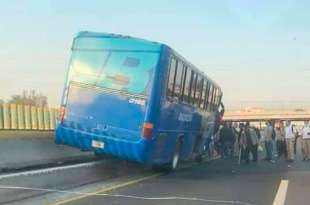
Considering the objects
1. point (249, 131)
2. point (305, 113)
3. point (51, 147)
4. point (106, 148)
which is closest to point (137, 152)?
point (106, 148)

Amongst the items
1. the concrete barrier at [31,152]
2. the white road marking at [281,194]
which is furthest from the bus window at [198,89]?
the white road marking at [281,194]

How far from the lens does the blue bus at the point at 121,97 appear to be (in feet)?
55.4

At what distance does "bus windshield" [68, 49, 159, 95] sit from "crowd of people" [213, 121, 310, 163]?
423 inches

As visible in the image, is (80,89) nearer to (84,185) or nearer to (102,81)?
(102,81)

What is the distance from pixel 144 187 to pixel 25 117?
1602 cm

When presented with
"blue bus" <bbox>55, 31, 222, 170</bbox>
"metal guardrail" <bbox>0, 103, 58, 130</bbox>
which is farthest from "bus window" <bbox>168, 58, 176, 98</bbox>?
"metal guardrail" <bbox>0, 103, 58, 130</bbox>

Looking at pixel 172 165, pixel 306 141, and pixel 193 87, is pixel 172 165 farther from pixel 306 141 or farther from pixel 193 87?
pixel 306 141

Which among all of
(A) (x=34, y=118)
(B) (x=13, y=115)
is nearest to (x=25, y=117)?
(A) (x=34, y=118)

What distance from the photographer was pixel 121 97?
56.6 feet

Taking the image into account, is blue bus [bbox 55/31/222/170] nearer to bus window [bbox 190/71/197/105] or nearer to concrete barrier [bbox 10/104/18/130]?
bus window [bbox 190/71/197/105]

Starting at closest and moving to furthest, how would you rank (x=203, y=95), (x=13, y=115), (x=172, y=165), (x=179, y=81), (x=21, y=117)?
(x=179, y=81) < (x=172, y=165) < (x=203, y=95) < (x=13, y=115) < (x=21, y=117)

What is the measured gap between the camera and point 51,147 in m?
20.5

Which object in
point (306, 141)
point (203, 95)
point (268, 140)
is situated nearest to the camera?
point (203, 95)

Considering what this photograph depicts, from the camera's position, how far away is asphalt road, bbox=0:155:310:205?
12.2 meters
